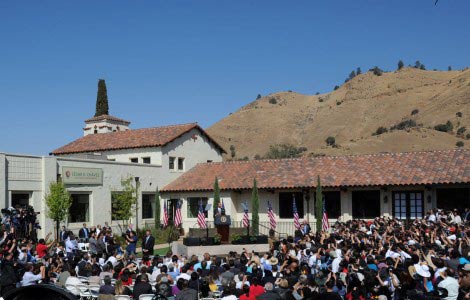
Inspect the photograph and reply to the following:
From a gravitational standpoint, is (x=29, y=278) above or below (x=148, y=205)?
below

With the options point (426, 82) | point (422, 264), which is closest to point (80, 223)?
point (422, 264)

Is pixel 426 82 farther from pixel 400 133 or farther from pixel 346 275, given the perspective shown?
pixel 346 275

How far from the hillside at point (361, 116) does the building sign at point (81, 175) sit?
4167 centimetres

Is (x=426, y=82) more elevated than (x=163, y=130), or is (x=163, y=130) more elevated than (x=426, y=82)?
(x=426, y=82)

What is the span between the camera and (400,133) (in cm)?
6994

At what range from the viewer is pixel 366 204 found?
101 feet

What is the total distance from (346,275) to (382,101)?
86678 mm

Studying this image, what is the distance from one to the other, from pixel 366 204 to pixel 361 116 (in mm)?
63929

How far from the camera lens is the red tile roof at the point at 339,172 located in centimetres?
2933

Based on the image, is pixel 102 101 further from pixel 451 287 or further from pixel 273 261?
pixel 451 287

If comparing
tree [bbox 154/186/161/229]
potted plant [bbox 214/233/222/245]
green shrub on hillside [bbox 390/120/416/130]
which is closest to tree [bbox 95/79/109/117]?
tree [bbox 154/186/161/229]

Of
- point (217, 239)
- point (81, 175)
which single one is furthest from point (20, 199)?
point (217, 239)

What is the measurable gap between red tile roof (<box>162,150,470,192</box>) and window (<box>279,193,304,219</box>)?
923 mm

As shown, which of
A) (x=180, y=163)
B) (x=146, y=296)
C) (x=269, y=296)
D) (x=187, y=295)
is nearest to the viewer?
(x=269, y=296)
